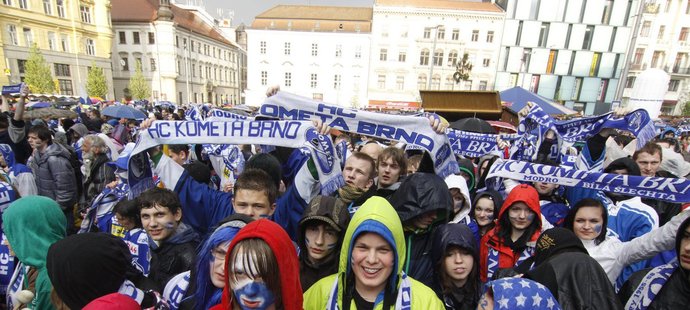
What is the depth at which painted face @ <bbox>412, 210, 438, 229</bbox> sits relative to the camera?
2.33 meters

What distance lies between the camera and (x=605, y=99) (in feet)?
136

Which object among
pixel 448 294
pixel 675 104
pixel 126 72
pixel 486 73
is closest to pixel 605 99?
pixel 675 104

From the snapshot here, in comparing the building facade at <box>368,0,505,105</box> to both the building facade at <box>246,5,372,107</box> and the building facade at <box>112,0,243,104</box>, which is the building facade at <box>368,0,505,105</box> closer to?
the building facade at <box>246,5,372,107</box>

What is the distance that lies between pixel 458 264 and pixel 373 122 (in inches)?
54.8

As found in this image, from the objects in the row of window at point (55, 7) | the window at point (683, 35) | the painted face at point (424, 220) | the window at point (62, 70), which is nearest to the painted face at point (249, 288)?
the painted face at point (424, 220)

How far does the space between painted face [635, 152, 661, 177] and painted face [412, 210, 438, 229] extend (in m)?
2.98

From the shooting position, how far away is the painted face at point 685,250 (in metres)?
1.82

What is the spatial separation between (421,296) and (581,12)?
50.4 m

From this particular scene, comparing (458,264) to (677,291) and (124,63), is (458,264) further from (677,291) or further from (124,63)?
(124,63)

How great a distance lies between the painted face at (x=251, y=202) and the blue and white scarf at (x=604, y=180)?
7.58 ft

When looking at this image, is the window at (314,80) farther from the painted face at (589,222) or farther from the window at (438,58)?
the painted face at (589,222)

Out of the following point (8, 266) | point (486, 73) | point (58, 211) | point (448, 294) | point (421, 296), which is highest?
point (486, 73)

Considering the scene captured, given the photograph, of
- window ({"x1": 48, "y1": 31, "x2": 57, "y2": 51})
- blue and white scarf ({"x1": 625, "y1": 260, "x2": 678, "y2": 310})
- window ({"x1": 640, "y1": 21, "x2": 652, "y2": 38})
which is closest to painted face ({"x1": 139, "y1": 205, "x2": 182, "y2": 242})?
blue and white scarf ({"x1": 625, "y1": 260, "x2": 678, "y2": 310})

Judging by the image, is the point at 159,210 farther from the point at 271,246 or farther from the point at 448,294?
the point at 448,294
